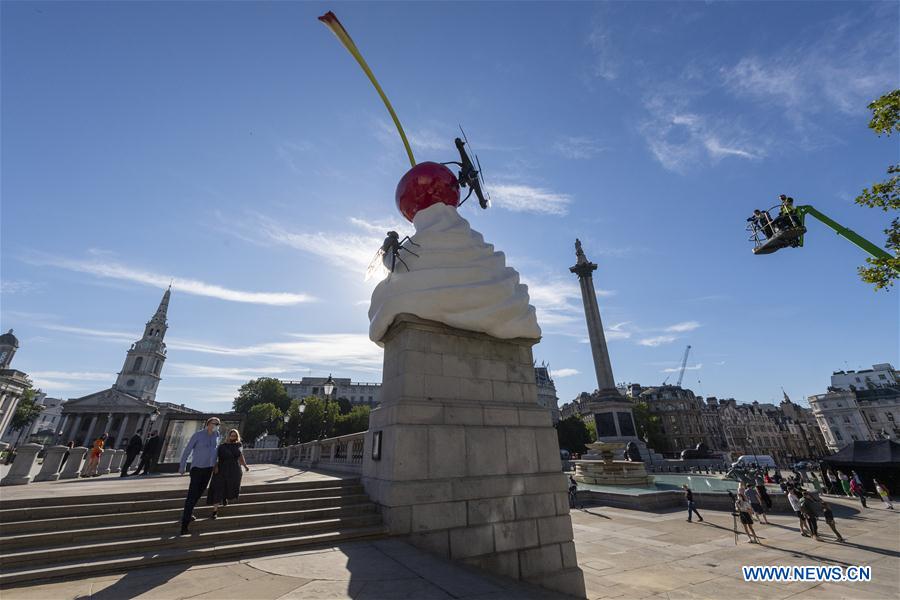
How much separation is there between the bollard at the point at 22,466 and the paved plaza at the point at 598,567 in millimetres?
2458

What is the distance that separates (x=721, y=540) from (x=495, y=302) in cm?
1260

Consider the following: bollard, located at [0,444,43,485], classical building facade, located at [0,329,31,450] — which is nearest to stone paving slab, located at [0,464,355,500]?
bollard, located at [0,444,43,485]

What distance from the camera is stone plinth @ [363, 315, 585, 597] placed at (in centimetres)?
671

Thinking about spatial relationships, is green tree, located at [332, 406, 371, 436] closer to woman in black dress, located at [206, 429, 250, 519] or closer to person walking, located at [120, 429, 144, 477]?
person walking, located at [120, 429, 144, 477]

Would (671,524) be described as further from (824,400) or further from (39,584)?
(824,400)

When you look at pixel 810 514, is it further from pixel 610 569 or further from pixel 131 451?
pixel 131 451

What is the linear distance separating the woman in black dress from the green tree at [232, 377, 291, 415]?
258 feet

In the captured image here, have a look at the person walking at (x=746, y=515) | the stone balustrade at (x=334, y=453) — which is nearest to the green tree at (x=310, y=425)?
the stone balustrade at (x=334, y=453)

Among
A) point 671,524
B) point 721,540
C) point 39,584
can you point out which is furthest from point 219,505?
point 671,524

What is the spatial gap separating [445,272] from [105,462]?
857 inches

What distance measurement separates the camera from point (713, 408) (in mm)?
93125

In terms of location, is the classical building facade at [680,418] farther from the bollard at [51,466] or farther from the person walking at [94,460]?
the bollard at [51,466]

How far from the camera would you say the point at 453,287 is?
8234 mm

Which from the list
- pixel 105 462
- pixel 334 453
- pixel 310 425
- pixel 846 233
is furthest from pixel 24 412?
pixel 846 233
